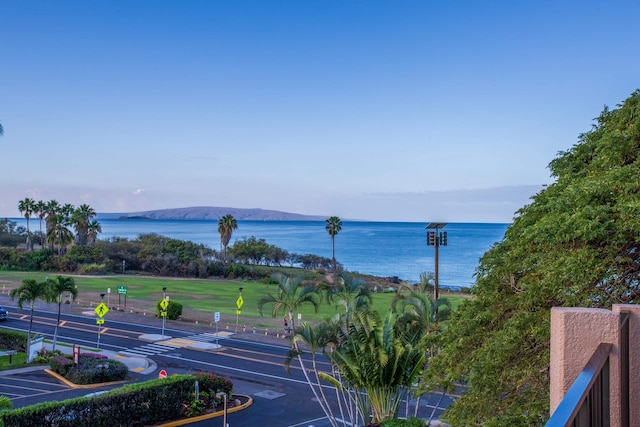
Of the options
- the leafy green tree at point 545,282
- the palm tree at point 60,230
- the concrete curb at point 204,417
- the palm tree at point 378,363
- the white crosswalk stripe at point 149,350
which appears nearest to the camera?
the leafy green tree at point 545,282

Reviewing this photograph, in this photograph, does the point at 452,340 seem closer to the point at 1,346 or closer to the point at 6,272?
the point at 1,346

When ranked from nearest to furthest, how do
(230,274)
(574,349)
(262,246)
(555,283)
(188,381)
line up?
(574,349), (555,283), (188,381), (230,274), (262,246)

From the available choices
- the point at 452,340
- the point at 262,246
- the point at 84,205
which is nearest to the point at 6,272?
the point at 84,205

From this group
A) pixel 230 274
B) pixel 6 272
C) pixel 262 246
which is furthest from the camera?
pixel 262 246

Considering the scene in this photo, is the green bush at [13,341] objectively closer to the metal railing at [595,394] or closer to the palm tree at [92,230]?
the metal railing at [595,394]

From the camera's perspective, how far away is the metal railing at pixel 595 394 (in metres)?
2.16

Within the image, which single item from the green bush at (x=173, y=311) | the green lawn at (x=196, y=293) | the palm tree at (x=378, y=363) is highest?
the palm tree at (x=378, y=363)

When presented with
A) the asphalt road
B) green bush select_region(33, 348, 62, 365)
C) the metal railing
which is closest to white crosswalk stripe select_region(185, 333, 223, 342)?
the asphalt road

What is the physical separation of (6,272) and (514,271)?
282ft

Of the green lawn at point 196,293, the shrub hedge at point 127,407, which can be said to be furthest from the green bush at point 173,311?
the shrub hedge at point 127,407

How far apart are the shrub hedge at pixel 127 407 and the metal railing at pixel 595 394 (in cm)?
1797

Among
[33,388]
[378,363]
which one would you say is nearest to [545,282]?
[378,363]

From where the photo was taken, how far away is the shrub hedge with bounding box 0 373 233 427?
17.7 m

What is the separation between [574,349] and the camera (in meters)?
3.23
